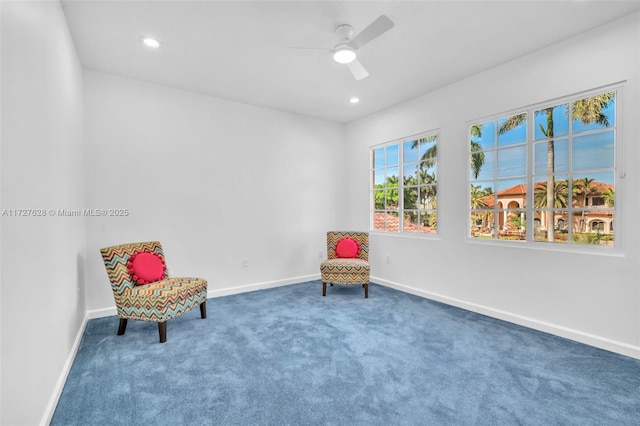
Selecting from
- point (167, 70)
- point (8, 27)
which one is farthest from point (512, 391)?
point (167, 70)

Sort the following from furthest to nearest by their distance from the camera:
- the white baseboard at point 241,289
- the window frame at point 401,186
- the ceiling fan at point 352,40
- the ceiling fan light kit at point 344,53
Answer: the window frame at point 401,186 → the white baseboard at point 241,289 → the ceiling fan light kit at point 344,53 → the ceiling fan at point 352,40

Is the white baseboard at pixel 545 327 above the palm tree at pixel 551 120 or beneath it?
beneath

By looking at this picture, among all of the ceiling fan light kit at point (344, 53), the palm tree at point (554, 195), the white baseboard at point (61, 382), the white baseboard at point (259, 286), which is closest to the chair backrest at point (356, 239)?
the white baseboard at point (259, 286)

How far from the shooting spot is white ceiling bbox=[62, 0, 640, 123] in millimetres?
2293

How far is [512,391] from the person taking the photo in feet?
6.35

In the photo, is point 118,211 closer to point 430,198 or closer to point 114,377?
point 114,377

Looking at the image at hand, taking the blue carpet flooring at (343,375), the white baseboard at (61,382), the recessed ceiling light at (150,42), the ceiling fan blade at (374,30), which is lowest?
the blue carpet flooring at (343,375)

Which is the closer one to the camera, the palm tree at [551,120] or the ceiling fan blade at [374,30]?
the ceiling fan blade at [374,30]

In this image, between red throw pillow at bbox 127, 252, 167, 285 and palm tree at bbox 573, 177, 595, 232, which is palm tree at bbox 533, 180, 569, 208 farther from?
red throw pillow at bbox 127, 252, 167, 285

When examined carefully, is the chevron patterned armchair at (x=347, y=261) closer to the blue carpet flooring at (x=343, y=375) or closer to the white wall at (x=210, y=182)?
the white wall at (x=210, y=182)

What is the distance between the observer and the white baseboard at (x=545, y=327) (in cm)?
244

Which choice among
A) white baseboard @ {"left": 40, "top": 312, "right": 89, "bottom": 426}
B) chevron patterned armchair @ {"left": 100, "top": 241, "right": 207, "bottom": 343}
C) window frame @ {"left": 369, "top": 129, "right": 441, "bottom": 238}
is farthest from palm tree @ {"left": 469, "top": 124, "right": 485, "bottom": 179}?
white baseboard @ {"left": 40, "top": 312, "right": 89, "bottom": 426}

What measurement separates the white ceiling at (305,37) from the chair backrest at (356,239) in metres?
2.13

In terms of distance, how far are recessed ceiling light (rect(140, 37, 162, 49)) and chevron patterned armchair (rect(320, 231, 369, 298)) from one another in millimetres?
3160
